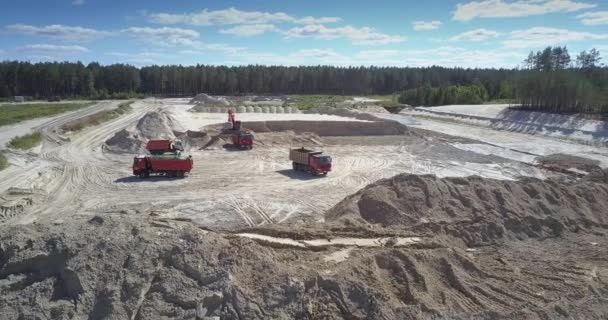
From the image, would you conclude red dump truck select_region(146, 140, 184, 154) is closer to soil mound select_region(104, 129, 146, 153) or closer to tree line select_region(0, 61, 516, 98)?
soil mound select_region(104, 129, 146, 153)

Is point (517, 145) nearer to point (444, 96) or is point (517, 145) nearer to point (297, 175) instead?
point (297, 175)

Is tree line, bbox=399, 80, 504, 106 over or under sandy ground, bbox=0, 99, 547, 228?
over

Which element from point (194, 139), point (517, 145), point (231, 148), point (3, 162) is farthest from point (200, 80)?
point (3, 162)

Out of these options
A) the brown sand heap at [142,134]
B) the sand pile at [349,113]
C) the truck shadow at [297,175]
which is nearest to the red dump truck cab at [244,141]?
the brown sand heap at [142,134]

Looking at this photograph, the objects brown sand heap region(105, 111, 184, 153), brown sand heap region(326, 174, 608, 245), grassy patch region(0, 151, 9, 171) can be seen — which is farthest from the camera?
brown sand heap region(105, 111, 184, 153)

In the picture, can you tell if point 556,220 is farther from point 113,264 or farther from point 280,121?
point 280,121

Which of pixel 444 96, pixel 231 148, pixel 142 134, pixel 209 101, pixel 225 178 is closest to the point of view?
pixel 225 178

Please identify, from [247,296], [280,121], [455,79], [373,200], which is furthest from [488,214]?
[455,79]

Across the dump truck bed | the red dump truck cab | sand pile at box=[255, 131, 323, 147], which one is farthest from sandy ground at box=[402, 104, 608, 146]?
the red dump truck cab
